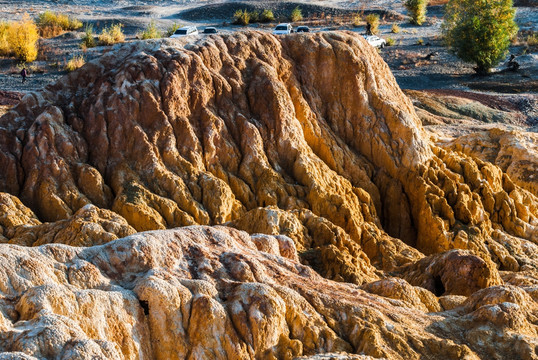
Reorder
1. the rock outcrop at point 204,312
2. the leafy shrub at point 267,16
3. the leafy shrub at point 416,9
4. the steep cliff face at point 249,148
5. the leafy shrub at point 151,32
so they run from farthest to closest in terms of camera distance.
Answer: the leafy shrub at point 416,9 → the leafy shrub at point 267,16 → the leafy shrub at point 151,32 → the steep cliff face at point 249,148 → the rock outcrop at point 204,312

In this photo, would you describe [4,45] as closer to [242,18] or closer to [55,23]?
[55,23]

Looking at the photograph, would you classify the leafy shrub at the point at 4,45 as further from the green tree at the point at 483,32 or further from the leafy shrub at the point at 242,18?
the green tree at the point at 483,32

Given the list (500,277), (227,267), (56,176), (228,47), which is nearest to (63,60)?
(228,47)

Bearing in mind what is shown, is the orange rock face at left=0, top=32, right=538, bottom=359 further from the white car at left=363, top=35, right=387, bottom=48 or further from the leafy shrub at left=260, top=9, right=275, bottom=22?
the leafy shrub at left=260, top=9, right=275, bottom=22

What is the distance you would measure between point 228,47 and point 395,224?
5.84 metres

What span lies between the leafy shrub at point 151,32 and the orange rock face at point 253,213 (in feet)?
87.6

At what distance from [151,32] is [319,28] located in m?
11.5

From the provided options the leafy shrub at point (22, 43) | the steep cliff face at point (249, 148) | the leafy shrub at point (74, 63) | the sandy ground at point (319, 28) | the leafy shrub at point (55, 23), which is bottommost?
the sandy ground at point (319, 28)

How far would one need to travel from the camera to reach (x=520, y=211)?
73.9 ft

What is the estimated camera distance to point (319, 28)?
55.2 m

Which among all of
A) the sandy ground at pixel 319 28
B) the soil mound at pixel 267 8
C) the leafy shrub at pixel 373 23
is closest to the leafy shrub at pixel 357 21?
the sandy ground at pixel 319 28

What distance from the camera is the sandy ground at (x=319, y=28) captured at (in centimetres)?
4603

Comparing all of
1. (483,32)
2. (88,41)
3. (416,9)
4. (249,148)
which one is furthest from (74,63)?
(416,9)

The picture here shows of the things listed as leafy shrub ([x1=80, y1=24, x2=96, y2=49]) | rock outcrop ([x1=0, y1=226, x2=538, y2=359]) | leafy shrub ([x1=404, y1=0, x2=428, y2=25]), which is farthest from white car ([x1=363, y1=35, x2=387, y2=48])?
rock outcrop ([x1=0, y1=226, x2=538, y2=359])
